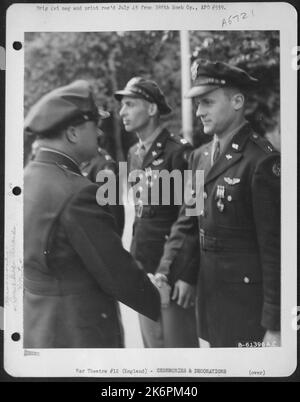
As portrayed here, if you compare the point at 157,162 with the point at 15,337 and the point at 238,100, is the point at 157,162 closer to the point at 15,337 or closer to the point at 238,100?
the point at 238,100

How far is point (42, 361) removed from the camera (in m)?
1.89

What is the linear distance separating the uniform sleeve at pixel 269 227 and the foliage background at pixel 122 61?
0.14 metres

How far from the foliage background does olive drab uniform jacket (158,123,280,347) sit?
103 mm

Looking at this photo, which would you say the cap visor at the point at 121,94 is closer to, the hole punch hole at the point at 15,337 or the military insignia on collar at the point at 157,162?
the military insignia on collar at the point at 157,162

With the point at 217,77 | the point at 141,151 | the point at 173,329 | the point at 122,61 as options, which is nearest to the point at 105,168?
the point at 141,151

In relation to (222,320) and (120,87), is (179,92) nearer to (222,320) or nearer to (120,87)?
(120,87)

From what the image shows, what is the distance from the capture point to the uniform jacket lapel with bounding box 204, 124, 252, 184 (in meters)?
1.84

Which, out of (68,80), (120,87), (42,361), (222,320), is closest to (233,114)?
(120,87)

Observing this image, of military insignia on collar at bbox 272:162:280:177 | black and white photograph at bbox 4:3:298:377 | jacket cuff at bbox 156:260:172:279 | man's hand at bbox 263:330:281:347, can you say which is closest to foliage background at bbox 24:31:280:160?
black and white photograph at bbox 4:3:298:377

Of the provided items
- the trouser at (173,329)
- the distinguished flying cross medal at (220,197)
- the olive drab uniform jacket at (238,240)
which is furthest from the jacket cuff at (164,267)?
the distinguished flying cross medal at (220,197)

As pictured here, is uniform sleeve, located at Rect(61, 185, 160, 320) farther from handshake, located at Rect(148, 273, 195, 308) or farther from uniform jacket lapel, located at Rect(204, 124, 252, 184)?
uniform jacket lapel, located at Rect(204, 124, 252, 184)

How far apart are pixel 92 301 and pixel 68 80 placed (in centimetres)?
68

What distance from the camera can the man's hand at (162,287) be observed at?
187 cm

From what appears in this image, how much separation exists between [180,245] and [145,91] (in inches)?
19.0
